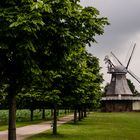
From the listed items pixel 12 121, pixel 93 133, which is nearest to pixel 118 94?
pixel 93 133

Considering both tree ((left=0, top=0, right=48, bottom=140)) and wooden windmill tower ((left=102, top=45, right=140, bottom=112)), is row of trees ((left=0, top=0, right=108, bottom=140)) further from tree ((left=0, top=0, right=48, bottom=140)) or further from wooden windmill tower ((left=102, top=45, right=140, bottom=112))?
wooden windmill tower ((left=102, top=45, right=140, bottom=112))

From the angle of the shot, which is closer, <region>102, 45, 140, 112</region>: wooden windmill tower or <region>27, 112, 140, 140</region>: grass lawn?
<region>27, 112, 140, 140</region>: grass lawn

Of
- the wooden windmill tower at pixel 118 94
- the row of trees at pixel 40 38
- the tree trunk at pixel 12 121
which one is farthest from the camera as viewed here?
the wooden windmill tower at pixel 118 94

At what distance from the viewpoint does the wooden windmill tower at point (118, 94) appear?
5364 inches

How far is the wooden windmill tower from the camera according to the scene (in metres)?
136

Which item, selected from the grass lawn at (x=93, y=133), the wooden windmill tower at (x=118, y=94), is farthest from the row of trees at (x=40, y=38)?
the wooden windmill tower at (x=118, y=94)

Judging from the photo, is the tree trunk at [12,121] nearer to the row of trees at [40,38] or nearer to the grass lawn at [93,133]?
the row of trees at [40,38]

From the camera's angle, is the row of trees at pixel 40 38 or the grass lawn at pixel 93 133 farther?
the grass lawn at pixel 93 133

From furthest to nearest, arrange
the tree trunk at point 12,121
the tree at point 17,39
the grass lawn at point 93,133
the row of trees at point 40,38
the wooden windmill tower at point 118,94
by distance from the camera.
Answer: the wooden windmill tower at point 118,94 < the grass lawn at point 93,133 < the tree trunk at point 12,121 < the row of trees at point 40,38 < the tree at point 17,39

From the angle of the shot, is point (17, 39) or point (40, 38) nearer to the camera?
point (17, 39)

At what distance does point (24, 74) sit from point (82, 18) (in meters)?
2.42

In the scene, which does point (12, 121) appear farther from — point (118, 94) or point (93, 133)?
point (118, 94)

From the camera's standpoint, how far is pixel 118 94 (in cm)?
13625

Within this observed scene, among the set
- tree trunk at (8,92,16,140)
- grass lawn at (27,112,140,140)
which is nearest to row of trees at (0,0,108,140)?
tree trunk at (8,92,16,140)
